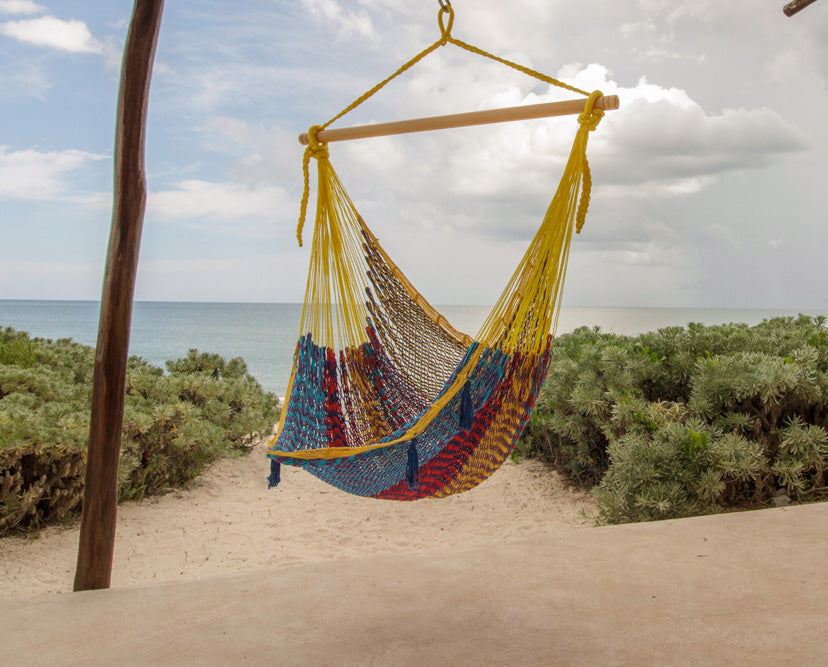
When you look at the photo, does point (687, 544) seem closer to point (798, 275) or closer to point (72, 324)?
point (798, 275)

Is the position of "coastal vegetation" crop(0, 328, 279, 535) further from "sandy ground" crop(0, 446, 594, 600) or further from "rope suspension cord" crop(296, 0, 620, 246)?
"rope suspension cord" crop(296, 0, 620, 246)

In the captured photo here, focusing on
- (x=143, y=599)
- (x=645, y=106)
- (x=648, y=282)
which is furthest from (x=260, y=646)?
(x=648, y=282)

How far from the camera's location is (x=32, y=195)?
91.6 feet

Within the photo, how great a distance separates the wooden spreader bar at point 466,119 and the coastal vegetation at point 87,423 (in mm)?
1574

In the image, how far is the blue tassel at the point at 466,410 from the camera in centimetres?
149

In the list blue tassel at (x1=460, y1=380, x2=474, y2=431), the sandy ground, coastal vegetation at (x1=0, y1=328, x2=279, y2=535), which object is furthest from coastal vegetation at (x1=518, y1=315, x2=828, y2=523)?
coastal vegetation at (x1=0, y1=328, x2=279, y2=535)

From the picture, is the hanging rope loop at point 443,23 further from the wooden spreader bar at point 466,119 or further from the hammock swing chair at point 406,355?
the wooden spreader bar at point 466,119

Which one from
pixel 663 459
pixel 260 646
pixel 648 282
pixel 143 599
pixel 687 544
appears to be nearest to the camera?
pixel 260 646

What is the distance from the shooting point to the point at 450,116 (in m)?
1.59

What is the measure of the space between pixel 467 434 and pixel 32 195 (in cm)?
3218

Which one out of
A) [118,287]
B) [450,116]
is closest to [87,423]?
[118,287]

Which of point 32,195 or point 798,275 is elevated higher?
point 32,195

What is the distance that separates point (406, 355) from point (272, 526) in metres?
1.32

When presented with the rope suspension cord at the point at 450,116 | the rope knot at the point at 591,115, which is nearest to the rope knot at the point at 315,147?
the rope suspension cord at the point at 450,116
